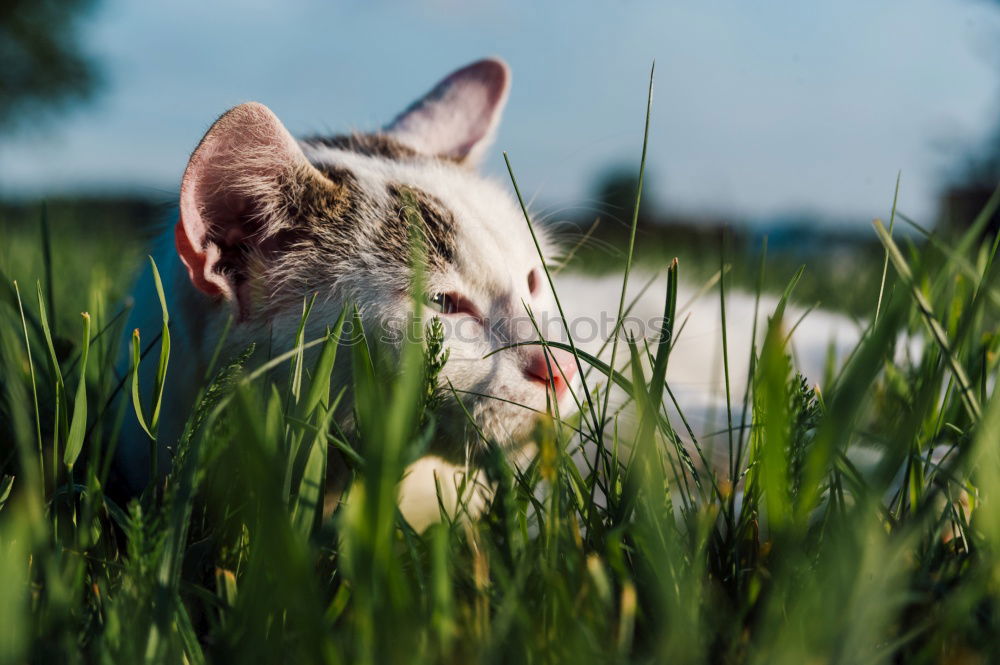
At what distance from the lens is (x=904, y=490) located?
0.61 meters

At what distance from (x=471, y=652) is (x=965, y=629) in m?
0.33

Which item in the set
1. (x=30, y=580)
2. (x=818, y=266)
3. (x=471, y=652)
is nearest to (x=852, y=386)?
(x=471, y=652)

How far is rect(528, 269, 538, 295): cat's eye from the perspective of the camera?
1.14 m

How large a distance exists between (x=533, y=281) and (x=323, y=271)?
0.33m

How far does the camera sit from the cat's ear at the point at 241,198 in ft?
2.87

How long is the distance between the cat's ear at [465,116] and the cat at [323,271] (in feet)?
1.16

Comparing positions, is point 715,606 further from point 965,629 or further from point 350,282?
point 350,282

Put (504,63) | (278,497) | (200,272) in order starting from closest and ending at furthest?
(278,497) → (200,272) → (504,63)

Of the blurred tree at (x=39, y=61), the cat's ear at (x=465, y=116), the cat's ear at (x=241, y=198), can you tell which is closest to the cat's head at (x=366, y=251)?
the cat's ear at (x=241, y=198)

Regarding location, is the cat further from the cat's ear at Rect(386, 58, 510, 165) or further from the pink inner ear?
the cat's ear at Rect(386, 58, 510, 165)

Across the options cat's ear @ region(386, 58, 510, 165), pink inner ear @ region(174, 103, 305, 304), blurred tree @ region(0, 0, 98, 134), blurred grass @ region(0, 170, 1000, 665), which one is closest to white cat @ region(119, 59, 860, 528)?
pink inner ear @ region(174, 103, 305, 304)

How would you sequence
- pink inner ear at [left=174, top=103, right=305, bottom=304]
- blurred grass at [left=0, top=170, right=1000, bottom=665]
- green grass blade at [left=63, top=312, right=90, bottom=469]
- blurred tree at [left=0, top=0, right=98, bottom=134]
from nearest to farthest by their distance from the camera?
blurred grass at [left=0, top=170, right=1000, bottom=665], green grass blade at [left=63, top=312, right=90, bottom=469], pink inner ear at [left=174, top=103, right=305, bottom=304], blurred tree at [left=0, top=0, right=98, bottom=134]

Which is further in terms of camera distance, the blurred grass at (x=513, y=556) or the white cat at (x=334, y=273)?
the white cat at (x=334, y=273)
